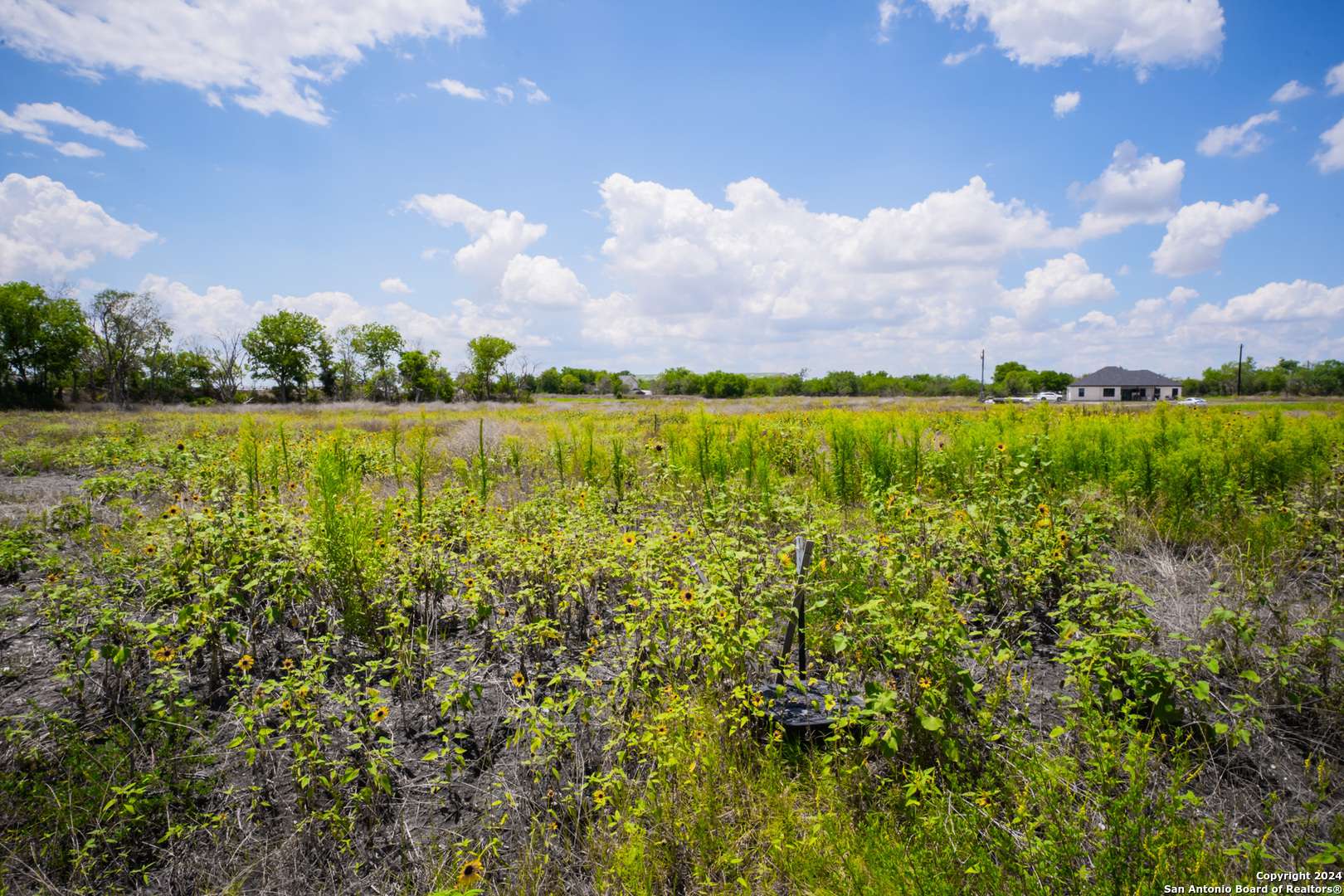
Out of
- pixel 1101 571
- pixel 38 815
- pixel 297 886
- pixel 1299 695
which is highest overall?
pixel 1101 571

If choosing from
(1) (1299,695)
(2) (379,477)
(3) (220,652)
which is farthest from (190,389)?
(1) (1299,695)

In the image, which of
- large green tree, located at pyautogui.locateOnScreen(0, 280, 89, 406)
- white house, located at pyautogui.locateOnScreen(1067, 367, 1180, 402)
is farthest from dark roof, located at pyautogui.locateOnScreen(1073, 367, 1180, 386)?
large green tree, located at pyautogui.locateOnScreen(0, 280, 89, 406)

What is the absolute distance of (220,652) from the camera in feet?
10.4

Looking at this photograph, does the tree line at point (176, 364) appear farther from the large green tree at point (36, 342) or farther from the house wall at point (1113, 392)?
the house wall at point (1113, 392)

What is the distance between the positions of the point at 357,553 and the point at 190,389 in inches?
3105

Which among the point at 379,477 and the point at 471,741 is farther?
the point at 379,477

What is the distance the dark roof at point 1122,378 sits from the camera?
62312mm

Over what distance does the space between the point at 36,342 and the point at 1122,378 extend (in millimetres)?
100709

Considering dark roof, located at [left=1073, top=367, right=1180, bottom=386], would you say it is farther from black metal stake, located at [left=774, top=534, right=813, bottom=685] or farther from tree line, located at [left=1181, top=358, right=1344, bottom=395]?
black metal stake, located at [left=774, top=534, right=813, bottom=685]

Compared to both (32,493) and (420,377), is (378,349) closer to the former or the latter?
(420,377)

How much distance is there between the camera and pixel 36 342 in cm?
3781

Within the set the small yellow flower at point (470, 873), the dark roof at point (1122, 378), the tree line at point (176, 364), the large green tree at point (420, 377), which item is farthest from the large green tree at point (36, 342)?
the dark roof at point (1122, 378)

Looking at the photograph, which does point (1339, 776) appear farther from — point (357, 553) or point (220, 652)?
point (220, 652)

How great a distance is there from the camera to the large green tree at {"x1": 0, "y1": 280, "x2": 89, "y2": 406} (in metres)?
36.9
